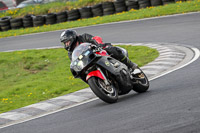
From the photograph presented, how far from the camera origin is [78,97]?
8719mm

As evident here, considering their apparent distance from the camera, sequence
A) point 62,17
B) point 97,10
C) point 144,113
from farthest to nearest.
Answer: point 62,17 → point 97,10 → point 144,113

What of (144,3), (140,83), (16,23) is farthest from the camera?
(16,23)

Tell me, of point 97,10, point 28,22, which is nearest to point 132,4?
point 97,10

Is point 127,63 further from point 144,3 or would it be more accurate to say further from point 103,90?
point 144,3

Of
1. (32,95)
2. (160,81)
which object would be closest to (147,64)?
(160,81)

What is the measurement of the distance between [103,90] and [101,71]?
1.11 feet

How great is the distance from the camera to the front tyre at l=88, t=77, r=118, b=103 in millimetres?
7027

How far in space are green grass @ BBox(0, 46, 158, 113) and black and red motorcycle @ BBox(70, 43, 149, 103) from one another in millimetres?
2230

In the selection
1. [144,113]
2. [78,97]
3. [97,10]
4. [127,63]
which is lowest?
[97,10]

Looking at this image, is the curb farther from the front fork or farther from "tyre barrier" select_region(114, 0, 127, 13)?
"tyre barrier" select_region(114, 0, 127, 13)

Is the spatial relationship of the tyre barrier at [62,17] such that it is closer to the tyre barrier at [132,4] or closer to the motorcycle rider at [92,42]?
the tyre barrier at [132,4]

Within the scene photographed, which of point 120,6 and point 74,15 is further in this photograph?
point 74,15

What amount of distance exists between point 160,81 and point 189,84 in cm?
119

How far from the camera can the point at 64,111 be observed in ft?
25.2
